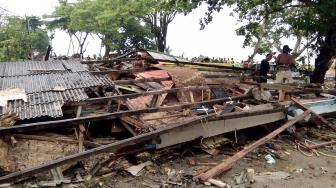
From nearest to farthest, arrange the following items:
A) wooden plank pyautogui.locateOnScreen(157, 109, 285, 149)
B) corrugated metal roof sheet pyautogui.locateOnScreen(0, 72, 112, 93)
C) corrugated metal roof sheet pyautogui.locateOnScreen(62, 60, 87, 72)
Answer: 1. wooden plank pyautogui.locateOnScreen(157, 109, 285, 149)
2. corrugated metal roof sheet pyautogui.locateOnScreen(0, 72, 112, 93)
3. corrugated metal roof sheet pyautogui.locateOnScreen(62, 60, 87, 72)

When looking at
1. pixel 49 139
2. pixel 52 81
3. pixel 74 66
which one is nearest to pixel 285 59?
pixel 74 66

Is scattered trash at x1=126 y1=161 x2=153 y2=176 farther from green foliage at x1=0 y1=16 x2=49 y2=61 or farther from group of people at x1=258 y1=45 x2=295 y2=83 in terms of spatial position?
green foliage at x1=0 y1=16 x2=49 y2=61

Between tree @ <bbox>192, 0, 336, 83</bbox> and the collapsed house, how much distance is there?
84.8 inches

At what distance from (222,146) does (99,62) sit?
4.68 m

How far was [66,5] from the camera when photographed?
109 feet

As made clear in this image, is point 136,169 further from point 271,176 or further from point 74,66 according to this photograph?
point 74,66

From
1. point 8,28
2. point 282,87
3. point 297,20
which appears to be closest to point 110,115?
point 282,87

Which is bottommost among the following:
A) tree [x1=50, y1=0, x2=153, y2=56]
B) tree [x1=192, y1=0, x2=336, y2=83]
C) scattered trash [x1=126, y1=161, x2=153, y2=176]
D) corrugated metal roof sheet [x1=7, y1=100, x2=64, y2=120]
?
scattered trash [x1=126, y1=161, x2=153, y2=176]

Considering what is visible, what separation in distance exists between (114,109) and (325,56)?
25.5 ft

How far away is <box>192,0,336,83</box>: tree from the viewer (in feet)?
32.6

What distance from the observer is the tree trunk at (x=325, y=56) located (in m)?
10.9

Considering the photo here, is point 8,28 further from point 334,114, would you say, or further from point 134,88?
point 334,114

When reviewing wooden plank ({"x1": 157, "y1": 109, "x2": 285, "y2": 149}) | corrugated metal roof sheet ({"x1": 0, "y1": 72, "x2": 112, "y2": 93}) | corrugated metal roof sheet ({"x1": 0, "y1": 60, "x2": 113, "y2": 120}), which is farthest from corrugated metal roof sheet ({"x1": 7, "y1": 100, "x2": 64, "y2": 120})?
wooden plank ({"x1": 157, "y1": 109, "x2": 285, "y2": 149})

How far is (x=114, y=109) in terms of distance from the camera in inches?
293
